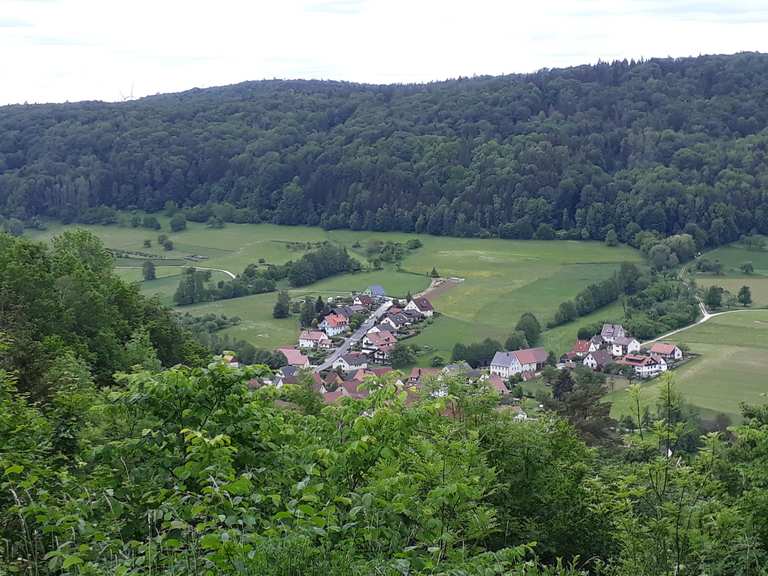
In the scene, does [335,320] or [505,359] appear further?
[335,320]

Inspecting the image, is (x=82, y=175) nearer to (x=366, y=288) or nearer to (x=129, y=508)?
(x=366, y=288)

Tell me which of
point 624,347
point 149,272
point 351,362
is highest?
point 149,272

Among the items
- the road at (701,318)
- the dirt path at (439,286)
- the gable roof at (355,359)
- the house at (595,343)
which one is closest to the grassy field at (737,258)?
the road at (701,318)

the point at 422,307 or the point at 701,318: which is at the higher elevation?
the point at 422,307

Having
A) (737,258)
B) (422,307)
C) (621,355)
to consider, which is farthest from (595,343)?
(737,258)

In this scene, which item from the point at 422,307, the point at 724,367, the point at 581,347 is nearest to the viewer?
the point at 724,367

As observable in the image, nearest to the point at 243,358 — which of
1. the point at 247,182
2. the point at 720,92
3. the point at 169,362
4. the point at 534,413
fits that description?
the point at 169,362

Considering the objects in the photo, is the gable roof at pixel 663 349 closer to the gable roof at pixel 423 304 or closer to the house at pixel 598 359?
the house at pixel 598 359

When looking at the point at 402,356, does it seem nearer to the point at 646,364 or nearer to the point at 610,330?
the point at 646,364
